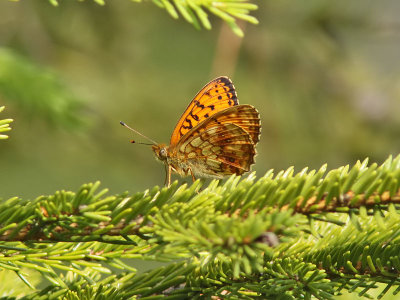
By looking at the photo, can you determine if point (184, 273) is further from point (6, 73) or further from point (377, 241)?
point (6, 73)

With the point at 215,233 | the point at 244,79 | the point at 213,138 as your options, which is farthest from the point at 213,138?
the point at 244,79

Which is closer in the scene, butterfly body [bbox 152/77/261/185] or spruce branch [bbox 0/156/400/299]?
spruce branch [bbox 0/156/400/299]

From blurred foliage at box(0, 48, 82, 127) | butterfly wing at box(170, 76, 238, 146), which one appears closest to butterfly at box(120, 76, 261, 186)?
butterfly wing at box(170, 76, 238, 146)

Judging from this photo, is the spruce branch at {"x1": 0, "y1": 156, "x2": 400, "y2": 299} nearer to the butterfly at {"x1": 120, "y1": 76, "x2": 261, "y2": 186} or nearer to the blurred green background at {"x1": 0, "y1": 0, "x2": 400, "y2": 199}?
the butterfly at {"x1": 120, "y1": 76, "x2": 261, "y2": 186}

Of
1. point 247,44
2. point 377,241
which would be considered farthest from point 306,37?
point 377,241

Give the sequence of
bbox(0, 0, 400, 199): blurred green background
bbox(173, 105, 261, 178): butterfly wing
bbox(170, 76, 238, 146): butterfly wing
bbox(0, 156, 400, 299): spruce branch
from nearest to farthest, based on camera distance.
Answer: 1. bbox(0, 156, 400, 299): spruce branch
2. bbox(173, 105, 261, 178): butterfly wing
3. bbox(170, 76, 238, 146): butterfly wing
4. bbox(0, 0, 400, 199): blurred green background

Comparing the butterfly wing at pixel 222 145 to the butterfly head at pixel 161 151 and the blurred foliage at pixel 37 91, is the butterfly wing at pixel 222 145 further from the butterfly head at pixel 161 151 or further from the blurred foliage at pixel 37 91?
the blurred foliage at pixel 37 91

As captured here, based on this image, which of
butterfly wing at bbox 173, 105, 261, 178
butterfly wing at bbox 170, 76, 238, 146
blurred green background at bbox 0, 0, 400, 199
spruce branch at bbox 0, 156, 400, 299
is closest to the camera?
spruce branch at bbox 0, 156, 400, 299
